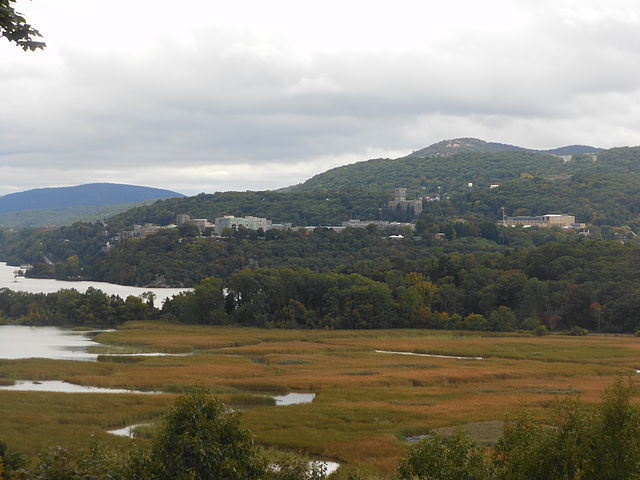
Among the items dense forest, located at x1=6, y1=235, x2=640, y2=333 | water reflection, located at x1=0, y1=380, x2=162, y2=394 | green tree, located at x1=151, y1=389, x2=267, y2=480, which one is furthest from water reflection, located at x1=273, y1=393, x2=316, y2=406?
dense forest, located at x1=6, y1=235, x2=640, y2=333

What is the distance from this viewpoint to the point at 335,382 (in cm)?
5728

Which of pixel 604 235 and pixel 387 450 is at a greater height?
pixel 604 235

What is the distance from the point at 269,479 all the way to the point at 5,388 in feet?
117

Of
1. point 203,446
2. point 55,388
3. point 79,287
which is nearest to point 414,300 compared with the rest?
point 55,388

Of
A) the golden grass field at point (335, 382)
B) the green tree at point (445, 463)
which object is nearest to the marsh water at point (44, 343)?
the golden grass field at point (335, 382)

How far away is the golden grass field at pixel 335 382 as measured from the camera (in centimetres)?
4081

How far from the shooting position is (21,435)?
3884 cm

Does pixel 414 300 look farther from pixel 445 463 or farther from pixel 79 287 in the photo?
pixel 445 463

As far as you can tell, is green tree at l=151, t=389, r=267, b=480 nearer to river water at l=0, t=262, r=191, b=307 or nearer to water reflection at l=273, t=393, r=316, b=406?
water reflection at l=273, t=393, r=316, b=406

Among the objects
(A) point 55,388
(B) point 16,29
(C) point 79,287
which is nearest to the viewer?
(B) point 16,29

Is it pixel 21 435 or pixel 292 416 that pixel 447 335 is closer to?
pixel 292 416

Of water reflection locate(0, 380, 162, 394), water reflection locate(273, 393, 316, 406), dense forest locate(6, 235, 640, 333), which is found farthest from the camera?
dense forest locate(6, 235, 640, 333)

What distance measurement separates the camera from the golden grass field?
134ft

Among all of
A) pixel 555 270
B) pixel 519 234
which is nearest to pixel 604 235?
pixel 519 234
